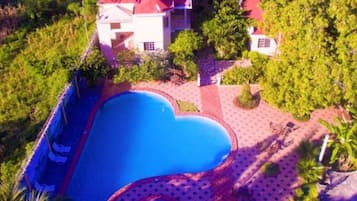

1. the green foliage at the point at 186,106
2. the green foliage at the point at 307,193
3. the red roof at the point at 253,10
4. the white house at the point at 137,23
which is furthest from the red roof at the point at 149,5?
the green foliage at the point at 307,193

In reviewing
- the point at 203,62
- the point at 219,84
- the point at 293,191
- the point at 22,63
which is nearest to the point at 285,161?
the point at 293,191

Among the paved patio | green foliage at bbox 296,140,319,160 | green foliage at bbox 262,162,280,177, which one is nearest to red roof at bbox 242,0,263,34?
the paved patio

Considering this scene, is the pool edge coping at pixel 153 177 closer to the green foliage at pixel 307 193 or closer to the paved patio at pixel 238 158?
the paved patio at pixel 238 158

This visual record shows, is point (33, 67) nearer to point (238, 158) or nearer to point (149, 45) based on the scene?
point (149, 45)

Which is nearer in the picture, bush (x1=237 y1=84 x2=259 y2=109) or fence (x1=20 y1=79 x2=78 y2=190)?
fence (x1=20 y1=79 x2=78 y2=190)

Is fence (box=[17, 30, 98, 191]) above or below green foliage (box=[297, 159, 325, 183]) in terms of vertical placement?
above

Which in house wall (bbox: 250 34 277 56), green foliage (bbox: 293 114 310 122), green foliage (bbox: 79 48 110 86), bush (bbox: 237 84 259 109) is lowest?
green foliage (bbox: 293 114 310 122)

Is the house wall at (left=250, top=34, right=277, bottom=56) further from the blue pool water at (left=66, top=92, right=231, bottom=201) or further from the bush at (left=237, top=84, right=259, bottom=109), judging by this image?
the blue pool water at (left=66, top=92, right=231, bottom=201)
